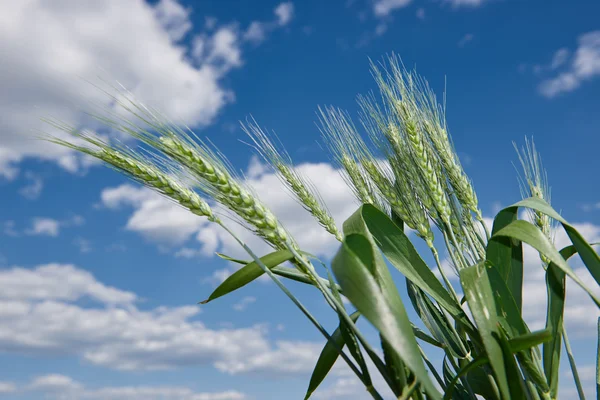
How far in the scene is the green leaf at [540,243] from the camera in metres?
1.00

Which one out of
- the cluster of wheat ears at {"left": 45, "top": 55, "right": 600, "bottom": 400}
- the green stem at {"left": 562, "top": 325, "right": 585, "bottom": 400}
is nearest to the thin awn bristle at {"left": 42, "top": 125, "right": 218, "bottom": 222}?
the cluster of wheat ears at {"left": 45, "top": 55, "right": 600, "bottom": 400}

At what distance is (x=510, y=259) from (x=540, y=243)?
21 cm

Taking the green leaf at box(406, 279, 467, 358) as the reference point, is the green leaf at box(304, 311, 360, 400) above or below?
below

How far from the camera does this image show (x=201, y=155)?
117 centimetres

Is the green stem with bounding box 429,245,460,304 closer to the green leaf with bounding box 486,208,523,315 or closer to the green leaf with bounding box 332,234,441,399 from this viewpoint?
the green leaf with bounding box 486,208,523,315

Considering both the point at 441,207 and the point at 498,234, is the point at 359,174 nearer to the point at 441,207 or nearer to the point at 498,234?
the point at 441,207

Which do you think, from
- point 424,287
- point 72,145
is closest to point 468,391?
point 424,287

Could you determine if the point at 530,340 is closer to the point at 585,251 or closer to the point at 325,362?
the point at 585,251

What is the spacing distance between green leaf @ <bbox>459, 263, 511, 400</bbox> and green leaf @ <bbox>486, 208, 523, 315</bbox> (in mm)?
223

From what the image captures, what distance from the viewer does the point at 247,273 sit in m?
1.15

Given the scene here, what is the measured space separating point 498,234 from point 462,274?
0.16 m

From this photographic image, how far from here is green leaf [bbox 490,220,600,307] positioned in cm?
100

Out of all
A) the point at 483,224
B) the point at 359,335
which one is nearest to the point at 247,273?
the point at 359,335

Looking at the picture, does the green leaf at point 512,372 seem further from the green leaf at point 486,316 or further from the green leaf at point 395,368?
the green leaf at point 395,368
